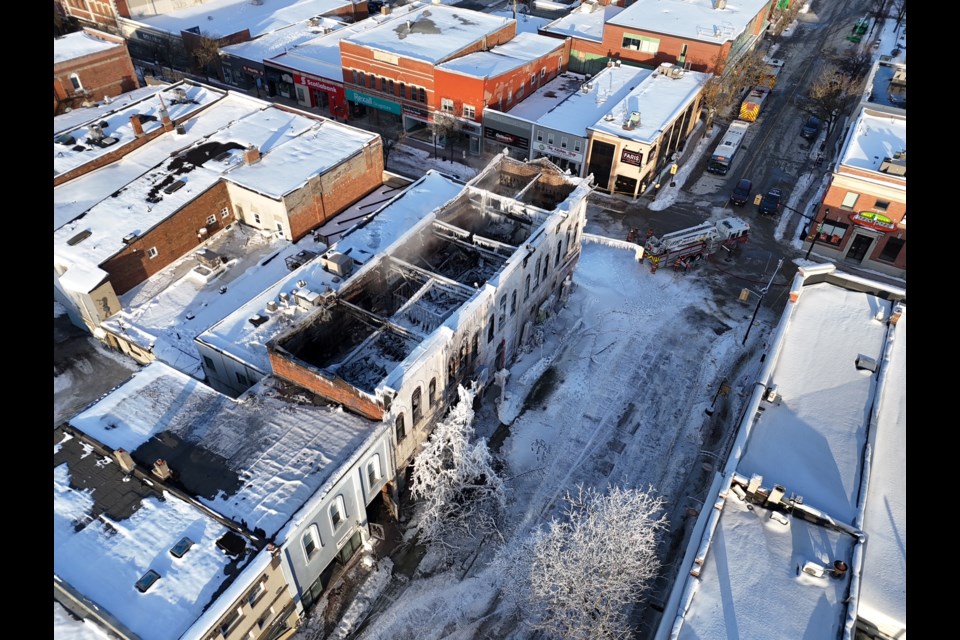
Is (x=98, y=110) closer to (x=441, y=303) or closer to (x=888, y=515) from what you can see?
(x=441, y=303)

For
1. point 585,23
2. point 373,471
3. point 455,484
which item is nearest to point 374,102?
point 585,23

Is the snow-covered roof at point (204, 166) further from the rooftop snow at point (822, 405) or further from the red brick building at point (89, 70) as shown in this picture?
the rooftop snow at point (822, 405)

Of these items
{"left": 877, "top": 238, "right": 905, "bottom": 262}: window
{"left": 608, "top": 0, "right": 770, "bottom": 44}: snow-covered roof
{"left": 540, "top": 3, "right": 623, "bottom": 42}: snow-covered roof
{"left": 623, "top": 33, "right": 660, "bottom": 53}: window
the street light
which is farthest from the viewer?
{"left": 540, "top": 3, "right": 623, "bottom": 42}: snow-covered roof

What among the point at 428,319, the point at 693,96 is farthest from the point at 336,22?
the point at 428,319

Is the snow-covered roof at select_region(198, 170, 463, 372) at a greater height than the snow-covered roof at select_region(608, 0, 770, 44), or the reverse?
the snow-covered roof at select_region(608, 0, 770, 44)

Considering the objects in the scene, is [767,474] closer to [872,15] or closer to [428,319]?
[428,319]

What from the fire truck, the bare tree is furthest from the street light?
the bare tree

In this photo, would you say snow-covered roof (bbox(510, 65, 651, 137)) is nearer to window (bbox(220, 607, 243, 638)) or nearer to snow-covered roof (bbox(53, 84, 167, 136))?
snow-covered roof (bbox(53, 84, 167, 136))
